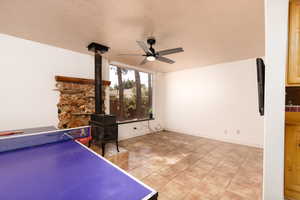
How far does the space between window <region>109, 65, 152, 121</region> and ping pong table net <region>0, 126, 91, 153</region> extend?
241 cm

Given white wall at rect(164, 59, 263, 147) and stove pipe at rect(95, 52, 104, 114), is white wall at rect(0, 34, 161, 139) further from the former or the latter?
white wall at rect(164, 59, 263, 147)

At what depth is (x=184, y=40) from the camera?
2.65m

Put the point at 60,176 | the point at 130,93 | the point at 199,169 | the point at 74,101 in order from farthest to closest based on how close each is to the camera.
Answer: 1. the point at 130,93
2. the point at 74,101
3. the point at 199,169
4. the point at 60,176

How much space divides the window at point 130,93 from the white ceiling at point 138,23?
56.5 inches

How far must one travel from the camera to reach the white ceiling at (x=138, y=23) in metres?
1.71

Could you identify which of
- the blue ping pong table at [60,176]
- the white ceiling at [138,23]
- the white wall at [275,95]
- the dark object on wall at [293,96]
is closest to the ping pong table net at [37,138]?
the blue ping pong table at [60,176]

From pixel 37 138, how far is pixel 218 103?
442 centimetres

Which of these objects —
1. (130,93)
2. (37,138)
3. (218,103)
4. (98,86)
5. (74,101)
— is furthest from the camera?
(130,93)

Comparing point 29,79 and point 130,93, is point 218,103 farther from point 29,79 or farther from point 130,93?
point 29,79

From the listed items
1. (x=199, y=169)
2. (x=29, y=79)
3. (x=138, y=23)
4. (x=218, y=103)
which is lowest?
(x=199, y=169)

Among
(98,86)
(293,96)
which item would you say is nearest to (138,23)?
(98,86)

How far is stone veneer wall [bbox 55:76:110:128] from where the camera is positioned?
3.09m

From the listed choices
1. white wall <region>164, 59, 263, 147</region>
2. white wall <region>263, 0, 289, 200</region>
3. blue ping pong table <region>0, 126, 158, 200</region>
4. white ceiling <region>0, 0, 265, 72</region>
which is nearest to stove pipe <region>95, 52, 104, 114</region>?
white ceiling <region>0, 0, 265, 72</region>

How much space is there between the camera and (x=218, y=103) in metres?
4.22
